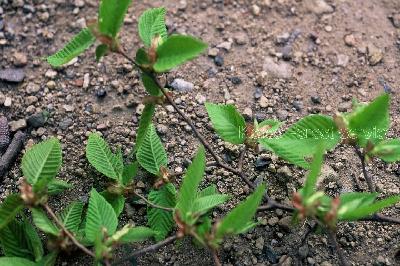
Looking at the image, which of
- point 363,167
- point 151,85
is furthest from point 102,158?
point 363,167

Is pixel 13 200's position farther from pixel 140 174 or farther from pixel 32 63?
pixel 32 63

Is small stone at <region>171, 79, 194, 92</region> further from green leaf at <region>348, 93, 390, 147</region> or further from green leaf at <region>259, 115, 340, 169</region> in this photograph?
green leaf at <region>348, 93, 390, 147</region>

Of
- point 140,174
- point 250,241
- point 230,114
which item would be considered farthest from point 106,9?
point 250,241

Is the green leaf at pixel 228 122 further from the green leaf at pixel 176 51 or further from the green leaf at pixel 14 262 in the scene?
the green leaf at pixel 14 262

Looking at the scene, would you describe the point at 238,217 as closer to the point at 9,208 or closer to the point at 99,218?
the point at 99,218

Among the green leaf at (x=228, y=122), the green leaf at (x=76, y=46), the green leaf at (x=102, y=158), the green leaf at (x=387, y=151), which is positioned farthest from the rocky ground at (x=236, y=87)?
the green leaf at (x=76, y=46)
